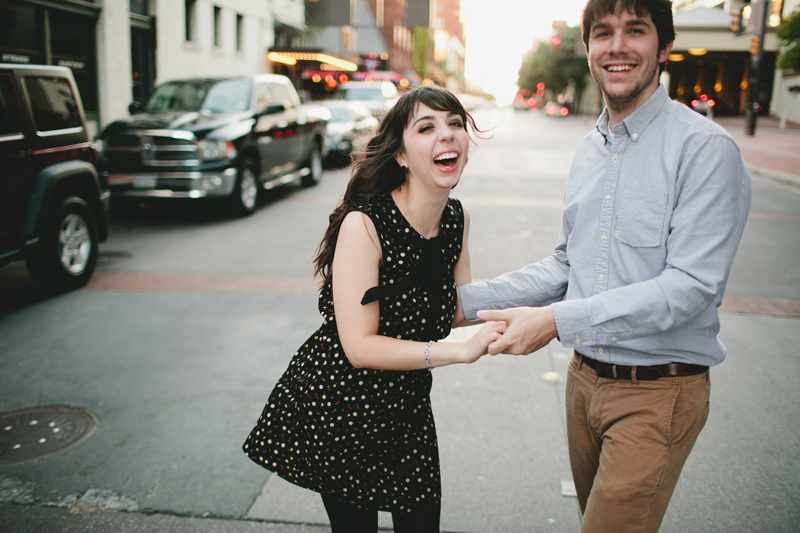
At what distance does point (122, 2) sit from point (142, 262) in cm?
1268

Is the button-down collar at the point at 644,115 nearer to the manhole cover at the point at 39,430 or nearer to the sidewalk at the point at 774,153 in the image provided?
the manhole cover at the point at 39,430

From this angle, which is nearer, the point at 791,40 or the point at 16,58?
the point at 16,58

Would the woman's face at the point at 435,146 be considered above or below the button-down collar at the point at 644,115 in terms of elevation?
below

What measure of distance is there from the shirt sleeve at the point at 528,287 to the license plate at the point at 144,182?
8.31 m

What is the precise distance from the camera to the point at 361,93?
73.4ft

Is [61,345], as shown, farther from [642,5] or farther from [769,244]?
[769,244]

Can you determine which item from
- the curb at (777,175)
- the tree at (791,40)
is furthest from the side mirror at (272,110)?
the tree at (791,40)

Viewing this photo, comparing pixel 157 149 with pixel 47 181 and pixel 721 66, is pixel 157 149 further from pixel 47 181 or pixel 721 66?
pixel 721 66

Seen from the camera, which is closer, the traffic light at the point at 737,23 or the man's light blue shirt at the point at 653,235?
the man's light blue shirt at the point at 653,235

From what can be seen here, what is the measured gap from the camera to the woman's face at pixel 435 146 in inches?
79.0

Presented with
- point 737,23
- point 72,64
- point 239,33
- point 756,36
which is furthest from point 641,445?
point 239,33

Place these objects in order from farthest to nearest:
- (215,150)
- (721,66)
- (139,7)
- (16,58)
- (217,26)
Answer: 1. (721,66)
2. (217,26)
3. (139,7)
4. (16,58)
5. (215,150)

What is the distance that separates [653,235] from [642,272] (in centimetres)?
12

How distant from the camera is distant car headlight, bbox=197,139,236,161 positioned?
377 inches
